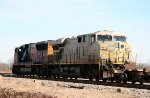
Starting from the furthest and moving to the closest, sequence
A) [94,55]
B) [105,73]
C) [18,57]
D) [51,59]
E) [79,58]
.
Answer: [18,57], [51,59], [79,58], [94,55], [105,73]

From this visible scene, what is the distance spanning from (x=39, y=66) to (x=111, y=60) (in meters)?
12.9

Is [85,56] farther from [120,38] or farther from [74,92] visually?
[74,92]

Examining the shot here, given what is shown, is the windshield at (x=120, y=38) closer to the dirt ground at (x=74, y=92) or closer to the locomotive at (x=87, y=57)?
the locomotive at (x=87, y=57)

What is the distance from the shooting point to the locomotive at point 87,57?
23281 mm

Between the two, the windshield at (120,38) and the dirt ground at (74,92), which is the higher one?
the windshield at (120,38)

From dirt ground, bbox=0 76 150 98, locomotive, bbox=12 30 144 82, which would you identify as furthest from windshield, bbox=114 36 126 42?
dirt ground, bbox=0 76 150 98

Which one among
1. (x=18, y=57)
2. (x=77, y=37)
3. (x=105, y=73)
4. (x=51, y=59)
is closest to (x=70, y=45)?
(x=77, y=37)


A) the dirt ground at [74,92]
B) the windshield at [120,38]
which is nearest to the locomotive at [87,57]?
the windshield at [120,38]

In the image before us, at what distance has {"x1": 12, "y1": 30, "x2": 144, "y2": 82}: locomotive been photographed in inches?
917

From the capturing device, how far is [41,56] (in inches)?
1341

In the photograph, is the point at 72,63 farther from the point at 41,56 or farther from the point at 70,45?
the point at 41,56

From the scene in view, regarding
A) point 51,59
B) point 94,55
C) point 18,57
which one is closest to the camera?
point 94,55

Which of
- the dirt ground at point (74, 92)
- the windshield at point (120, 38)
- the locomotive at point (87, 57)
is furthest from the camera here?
the windshield at point (120, 38)

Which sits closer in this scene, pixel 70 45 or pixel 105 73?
pixel 105 73
